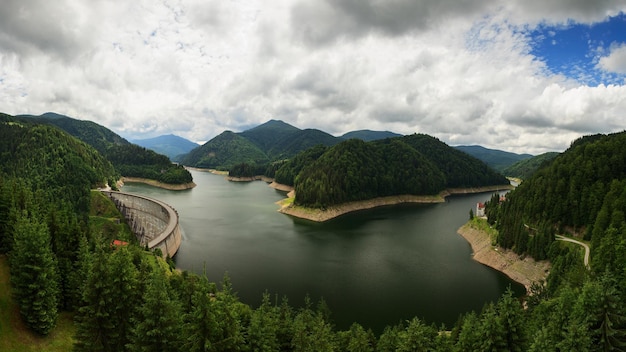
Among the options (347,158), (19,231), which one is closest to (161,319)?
(19,231)

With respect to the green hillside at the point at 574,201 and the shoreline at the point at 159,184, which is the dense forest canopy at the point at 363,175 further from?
the shoreline at the point at 159,184

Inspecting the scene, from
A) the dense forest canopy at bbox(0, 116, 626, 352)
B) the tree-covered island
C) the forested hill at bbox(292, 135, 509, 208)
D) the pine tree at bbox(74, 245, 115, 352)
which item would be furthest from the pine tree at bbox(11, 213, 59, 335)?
the forested hill at bbox(292, 135, 509, 208)

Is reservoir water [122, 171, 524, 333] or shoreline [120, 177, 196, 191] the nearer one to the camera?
reservoir water [122, 171, 524, 333]

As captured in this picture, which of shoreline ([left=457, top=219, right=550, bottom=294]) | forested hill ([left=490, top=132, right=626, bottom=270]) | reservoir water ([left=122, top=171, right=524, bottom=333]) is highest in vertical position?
forested hill ([left=490, top=132, right=626, bottom=270])

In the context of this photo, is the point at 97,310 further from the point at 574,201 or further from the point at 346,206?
the point at 346,206

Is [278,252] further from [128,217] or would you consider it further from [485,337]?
[485,337]

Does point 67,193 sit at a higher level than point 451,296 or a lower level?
Result: higher

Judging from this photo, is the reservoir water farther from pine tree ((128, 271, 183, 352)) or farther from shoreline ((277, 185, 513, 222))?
pine tree ((128, 271, 183, 352))
